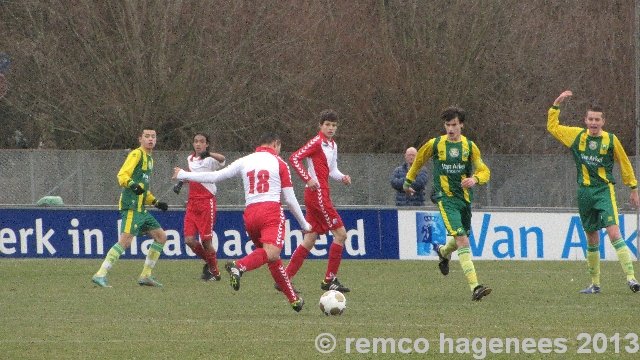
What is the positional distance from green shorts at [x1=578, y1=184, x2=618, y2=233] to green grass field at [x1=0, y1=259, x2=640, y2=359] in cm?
80

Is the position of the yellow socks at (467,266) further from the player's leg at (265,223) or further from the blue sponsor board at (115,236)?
the blue sponsor board at (115,236)

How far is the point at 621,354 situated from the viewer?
8258mm

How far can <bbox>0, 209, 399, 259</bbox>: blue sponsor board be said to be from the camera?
1980cm

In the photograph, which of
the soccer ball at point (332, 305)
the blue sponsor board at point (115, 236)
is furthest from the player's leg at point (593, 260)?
the blue sponsor board at point (115, 236)

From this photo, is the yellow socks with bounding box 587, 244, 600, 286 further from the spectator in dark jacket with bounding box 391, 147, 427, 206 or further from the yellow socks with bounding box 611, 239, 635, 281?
the spectator in dark jacket with bounding box 391, 147, 427, 206

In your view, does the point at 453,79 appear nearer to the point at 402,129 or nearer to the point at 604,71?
the point at 402,129

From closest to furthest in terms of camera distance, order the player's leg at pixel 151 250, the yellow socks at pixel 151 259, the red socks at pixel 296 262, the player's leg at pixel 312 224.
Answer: the red socks at pixel 296 262, the player's leg at pixel 312 224, the player's leg at pixel 151 250, the yellow socks at pixel 151 259

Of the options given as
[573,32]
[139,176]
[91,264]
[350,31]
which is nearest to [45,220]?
[91,264]

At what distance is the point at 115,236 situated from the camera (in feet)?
65.3

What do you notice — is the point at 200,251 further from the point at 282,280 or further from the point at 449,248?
the point at 282,280

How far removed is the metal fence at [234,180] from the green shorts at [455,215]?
400 inches

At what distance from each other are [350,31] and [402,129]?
289 centimetres

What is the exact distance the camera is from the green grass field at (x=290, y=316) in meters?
8.73

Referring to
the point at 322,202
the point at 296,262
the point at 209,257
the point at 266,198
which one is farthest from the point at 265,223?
the point at 209,257
